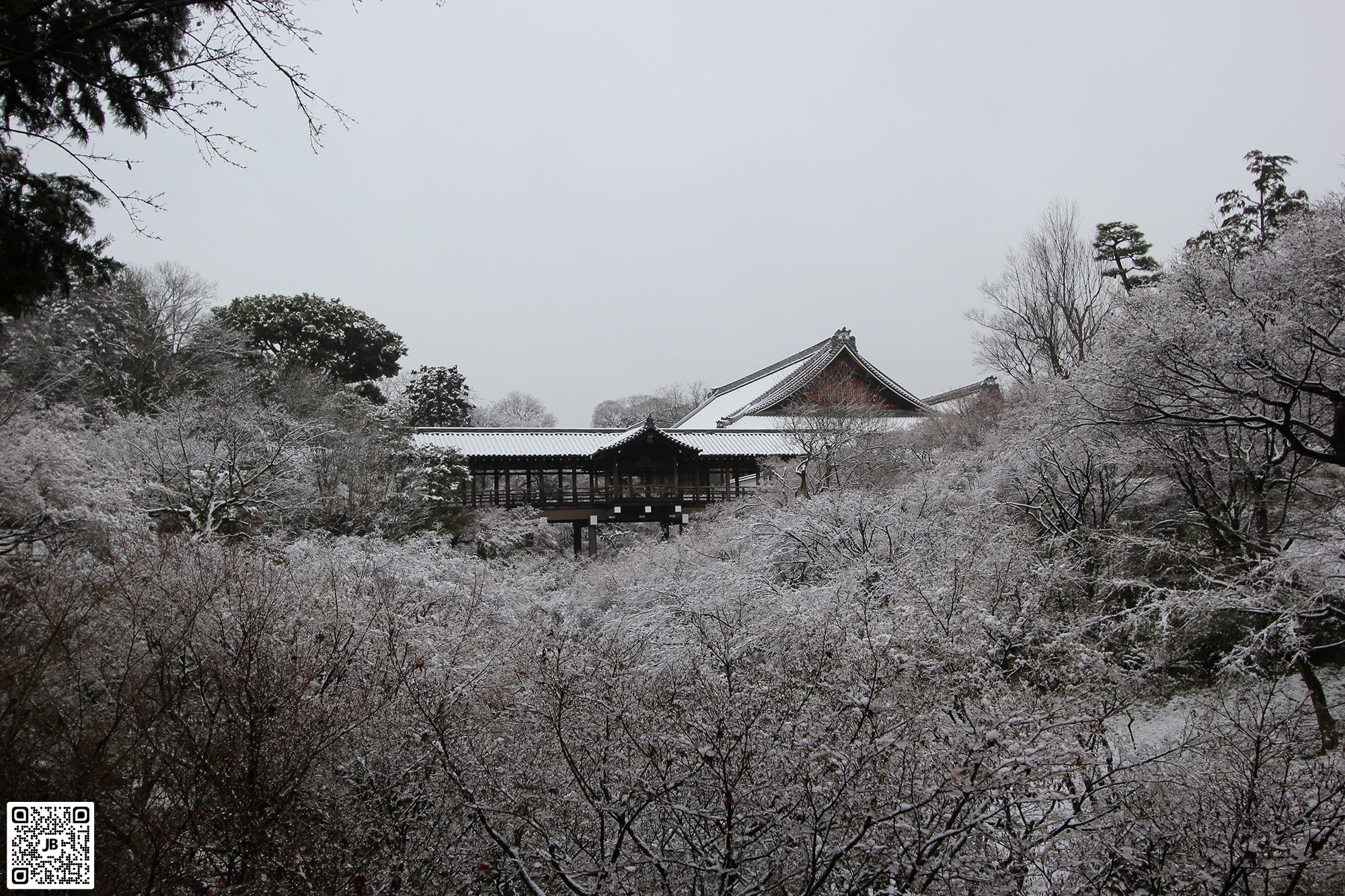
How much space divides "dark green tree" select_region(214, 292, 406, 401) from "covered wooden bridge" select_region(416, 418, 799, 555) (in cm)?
766

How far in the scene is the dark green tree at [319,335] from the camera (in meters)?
28.9

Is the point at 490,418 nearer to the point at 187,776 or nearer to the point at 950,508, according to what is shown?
the point at 950,508

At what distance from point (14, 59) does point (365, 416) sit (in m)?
15.4

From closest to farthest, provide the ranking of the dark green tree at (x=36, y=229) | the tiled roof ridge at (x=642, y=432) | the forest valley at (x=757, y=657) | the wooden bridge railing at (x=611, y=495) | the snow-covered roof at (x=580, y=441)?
the forest valley at (x=757, y=657) < the dark green tree at (x=36, y=229) < the wooden bridge railing at (x=611, y=495) < the tiled roof ridge at (x=642, y=432) < the snow-covered roof at (x=580, y=441)

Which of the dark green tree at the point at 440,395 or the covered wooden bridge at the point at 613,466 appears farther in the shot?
the dark green tree at the point at 440,395

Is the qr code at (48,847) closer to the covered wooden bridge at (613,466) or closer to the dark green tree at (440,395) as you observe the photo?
the covered wooden bridge at (613,466)

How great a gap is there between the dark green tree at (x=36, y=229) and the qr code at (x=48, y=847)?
279cm

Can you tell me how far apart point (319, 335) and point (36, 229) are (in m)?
27.3

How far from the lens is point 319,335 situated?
97.6 feet

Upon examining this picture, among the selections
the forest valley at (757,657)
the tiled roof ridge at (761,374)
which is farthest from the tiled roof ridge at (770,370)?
the forest valley at (757,657)

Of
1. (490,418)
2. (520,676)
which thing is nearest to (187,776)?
(520,676)

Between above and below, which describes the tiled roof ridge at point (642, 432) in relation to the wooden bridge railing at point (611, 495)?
above

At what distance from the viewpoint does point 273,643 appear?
4922 millimetres

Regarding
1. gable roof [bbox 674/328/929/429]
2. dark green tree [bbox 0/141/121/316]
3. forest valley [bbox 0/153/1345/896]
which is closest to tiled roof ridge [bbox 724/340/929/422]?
gable roof [bbox 674/328/929/429]
